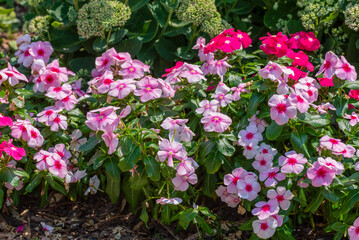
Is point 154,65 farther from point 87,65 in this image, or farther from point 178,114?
point 178,114

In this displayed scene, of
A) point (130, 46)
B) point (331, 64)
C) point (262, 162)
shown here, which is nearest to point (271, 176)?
point (262, 162)

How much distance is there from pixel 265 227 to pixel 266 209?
0.28 feet

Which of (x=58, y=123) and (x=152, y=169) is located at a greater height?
(x=58, y=123)

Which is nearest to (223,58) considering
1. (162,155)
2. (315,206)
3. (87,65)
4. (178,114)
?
(178,114)

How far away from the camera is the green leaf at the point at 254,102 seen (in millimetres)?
2639

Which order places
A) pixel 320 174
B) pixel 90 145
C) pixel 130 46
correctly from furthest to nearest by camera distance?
pixel 130 46 → pixel 90 145 → pixel 320 174

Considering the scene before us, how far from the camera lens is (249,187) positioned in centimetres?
256

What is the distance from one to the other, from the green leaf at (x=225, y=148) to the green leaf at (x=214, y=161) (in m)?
0.06

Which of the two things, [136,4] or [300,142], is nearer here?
[300,142]

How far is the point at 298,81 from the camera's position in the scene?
108 inches

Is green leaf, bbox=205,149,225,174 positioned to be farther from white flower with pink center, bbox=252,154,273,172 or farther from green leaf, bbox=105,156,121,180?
green leaf, bbox=105,156,121,180

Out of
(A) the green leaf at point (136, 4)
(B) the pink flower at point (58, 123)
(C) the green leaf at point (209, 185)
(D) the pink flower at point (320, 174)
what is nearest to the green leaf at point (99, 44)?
(A) the green leaf at point (136, 4)

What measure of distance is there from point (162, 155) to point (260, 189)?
528 millimetres

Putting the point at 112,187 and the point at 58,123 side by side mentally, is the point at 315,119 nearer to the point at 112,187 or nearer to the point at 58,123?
the point at 112,187
